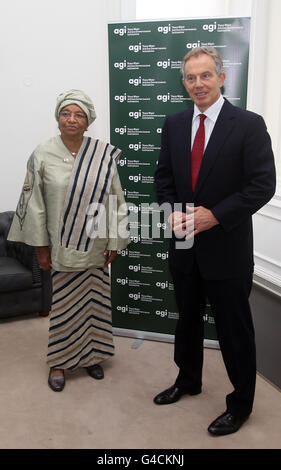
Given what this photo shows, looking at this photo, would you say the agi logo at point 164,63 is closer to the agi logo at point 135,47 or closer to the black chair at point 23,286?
the agi logo at point 135,47

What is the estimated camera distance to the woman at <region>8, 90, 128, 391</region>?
246cm

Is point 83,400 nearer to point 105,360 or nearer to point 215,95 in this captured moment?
point 105,360

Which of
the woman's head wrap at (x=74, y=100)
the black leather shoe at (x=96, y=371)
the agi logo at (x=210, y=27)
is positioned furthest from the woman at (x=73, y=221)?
the agi logo at (x=210, y=27)

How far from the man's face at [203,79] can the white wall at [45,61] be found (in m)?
1.92

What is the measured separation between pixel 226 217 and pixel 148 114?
3.73ft

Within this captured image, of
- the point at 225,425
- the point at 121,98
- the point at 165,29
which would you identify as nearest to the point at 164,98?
the point at 121,98

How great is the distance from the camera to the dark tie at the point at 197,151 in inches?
83.0

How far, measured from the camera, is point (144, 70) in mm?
2816

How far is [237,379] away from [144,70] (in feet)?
5.87

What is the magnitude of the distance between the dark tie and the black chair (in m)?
1.74

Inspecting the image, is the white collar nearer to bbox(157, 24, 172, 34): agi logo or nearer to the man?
the man

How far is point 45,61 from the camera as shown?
3793 mm

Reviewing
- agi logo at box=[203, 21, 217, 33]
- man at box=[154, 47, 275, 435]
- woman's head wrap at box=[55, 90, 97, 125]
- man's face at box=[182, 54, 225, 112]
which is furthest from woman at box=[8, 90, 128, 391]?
agi logo at box=[203, 21, 217, 33]

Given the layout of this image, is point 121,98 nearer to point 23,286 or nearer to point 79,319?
point 79,319
